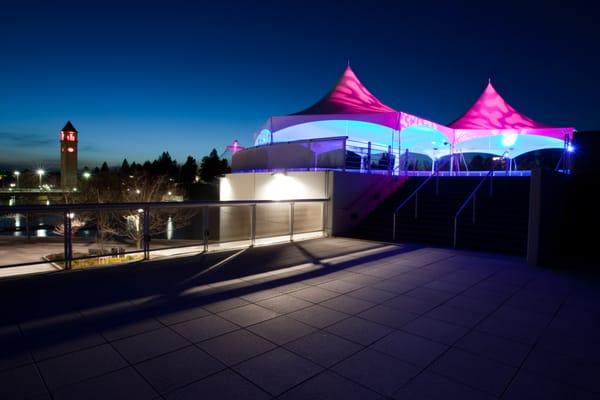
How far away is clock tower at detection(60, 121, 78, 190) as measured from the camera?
276 feet

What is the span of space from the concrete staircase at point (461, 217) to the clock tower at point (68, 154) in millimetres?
90280

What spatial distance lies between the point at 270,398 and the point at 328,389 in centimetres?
42

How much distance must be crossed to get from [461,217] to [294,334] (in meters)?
7.95

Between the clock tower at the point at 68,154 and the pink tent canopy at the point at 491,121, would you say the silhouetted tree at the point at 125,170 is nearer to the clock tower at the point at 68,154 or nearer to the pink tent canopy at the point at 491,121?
the clock tower at the point at 68,154

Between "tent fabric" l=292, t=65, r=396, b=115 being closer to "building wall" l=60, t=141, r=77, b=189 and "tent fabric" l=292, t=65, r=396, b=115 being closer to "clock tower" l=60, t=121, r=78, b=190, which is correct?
"building wall" l=60, t=141, r=77, b=189

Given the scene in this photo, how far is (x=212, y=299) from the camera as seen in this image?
436 cm

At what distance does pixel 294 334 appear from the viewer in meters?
3.46

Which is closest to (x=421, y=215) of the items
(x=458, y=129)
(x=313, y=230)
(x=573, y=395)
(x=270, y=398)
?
(x=313, y=230)

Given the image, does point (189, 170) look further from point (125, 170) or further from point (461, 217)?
point (461, 217)

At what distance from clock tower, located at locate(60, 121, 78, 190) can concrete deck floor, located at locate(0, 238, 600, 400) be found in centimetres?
9287

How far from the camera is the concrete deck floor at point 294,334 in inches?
102

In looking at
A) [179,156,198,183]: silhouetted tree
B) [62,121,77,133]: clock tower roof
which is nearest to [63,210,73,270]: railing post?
[179,156,198,183]: silhouetted tree

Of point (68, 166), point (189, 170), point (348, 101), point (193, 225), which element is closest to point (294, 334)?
point (193, 225)

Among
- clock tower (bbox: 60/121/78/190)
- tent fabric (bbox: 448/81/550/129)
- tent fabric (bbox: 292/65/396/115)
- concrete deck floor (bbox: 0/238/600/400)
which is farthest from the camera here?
clock tower (bbox: 60/121/78/190)
